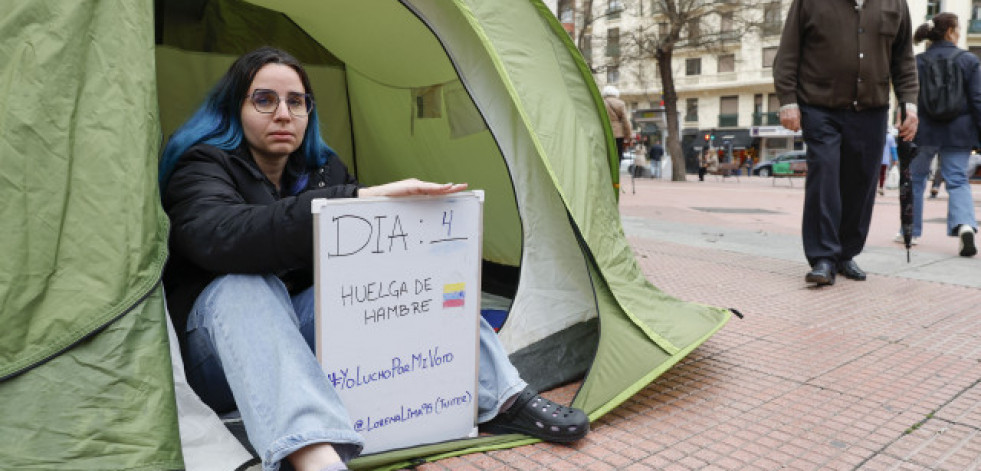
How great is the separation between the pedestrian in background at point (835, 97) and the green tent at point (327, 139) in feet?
5.60

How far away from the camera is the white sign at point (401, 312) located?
71.7 inches

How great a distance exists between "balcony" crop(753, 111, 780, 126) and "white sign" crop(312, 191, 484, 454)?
38.7 meters

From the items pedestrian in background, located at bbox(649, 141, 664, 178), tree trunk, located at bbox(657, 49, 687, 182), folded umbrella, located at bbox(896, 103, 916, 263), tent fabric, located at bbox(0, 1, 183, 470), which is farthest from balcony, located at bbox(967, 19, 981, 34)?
tent fabric, located at bbox(0, 1, 183, 470)

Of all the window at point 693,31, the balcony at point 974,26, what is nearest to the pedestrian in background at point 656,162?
the window at point 693,31

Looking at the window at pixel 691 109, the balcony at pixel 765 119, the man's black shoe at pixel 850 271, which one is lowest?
the man's black shoe at pixel 850 271

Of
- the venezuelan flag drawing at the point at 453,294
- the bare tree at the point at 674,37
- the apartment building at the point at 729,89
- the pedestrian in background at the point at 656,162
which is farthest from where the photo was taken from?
the apartment building at the point at 729,89

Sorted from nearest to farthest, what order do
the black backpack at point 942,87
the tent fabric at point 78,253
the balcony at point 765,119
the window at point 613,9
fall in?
the tent fabric at point 78,253
the black backpack at point 942,87
the window at point 613,9
the balcony at point 765,119

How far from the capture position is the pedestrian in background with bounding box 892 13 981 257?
5.46 meters

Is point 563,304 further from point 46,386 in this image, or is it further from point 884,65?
point 884,65

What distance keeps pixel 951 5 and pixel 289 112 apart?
133ft

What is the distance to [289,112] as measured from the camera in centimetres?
211

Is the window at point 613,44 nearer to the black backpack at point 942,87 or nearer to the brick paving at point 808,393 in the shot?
the black backpack at point 942,87

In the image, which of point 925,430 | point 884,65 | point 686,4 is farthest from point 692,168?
point 925,430

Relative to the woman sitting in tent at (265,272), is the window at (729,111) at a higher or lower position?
higher
